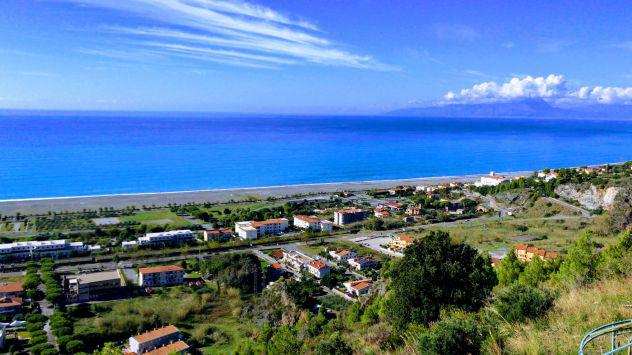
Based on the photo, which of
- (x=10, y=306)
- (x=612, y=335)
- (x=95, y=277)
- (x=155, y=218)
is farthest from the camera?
(x=155, y=218)

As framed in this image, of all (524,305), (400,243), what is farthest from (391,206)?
(524,305)

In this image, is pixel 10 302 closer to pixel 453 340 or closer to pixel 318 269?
pixel 318 269

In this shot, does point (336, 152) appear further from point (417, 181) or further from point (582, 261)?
point (582, 261)

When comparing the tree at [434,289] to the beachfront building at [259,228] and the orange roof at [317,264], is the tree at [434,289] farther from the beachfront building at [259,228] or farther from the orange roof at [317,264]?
the beachfront building at [259,228]

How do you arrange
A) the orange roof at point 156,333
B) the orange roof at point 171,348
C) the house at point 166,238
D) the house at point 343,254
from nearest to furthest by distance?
the orange roof at point 171,348 < the orange roof at point 156,333 < the house at point 343,254 < the house at point 166,238

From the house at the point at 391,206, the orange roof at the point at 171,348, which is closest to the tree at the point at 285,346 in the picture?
the orange roof at the point at 171,348

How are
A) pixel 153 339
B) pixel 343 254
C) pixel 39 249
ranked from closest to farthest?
1. pixel 153 339
2. pixel 343 254
3. pixel 39 249

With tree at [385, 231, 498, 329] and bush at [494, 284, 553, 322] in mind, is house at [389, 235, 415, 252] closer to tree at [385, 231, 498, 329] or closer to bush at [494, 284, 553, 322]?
tree at [385, 231, 498, 329]
